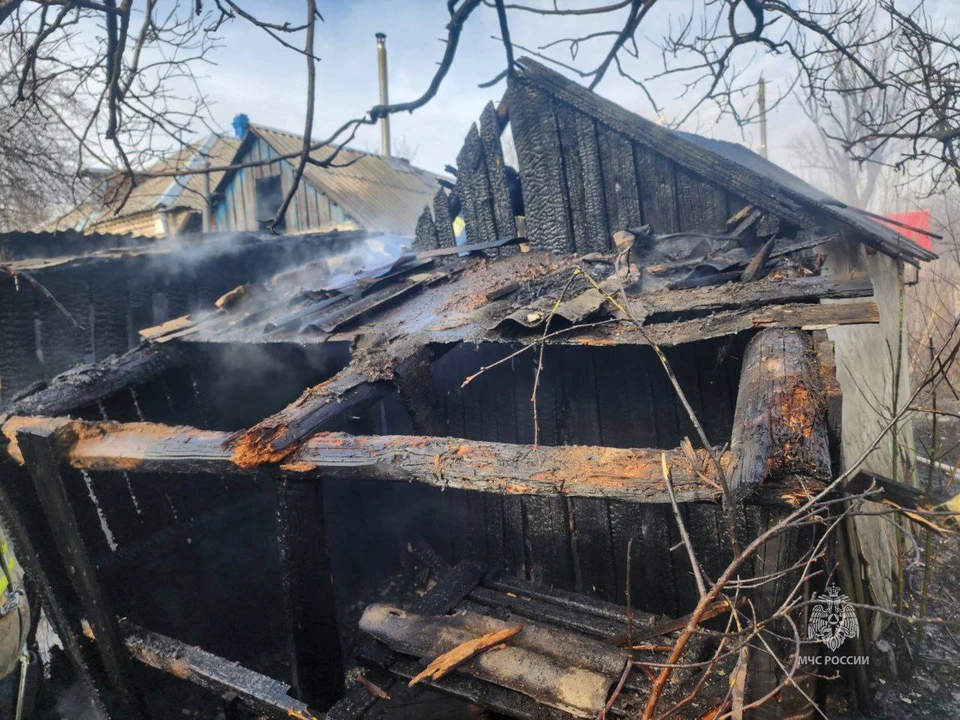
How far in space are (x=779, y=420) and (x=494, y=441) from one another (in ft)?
11.2

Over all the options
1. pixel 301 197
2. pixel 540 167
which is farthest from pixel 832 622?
pixel 301 197

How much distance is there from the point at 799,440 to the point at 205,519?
17.5ft

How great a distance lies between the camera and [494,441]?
5.22 meters

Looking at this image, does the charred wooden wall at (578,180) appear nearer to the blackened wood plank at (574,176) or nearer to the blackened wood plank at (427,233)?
the blackened wood plank at (574,176)

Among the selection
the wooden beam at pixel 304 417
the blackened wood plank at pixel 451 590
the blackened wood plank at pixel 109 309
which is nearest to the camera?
the wooden beam at pixel 304 417

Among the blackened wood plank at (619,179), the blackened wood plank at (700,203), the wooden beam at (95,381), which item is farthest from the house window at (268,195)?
the blackened wood plank at (700,203)

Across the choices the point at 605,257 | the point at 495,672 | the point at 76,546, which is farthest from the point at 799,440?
the point at 76,546

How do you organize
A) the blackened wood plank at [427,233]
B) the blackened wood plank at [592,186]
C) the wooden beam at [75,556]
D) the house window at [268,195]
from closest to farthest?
1. the wooden beam at [75,556]
2. the blackened wood plank at [592,186]
3. the blackened wood plank at [427,233]
4. the house window at [268,195]

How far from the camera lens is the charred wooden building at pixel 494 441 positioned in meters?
2.61

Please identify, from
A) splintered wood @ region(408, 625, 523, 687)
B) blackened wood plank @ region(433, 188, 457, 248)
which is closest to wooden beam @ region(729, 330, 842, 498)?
splintered wood @ region(408, 625, 523, 687)

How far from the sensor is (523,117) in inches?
243

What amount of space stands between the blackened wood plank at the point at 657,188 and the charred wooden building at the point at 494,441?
1.1 inches

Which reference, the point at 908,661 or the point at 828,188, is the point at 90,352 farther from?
the point at 828,188

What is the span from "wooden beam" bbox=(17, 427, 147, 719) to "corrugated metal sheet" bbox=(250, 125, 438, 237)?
10784 mm
